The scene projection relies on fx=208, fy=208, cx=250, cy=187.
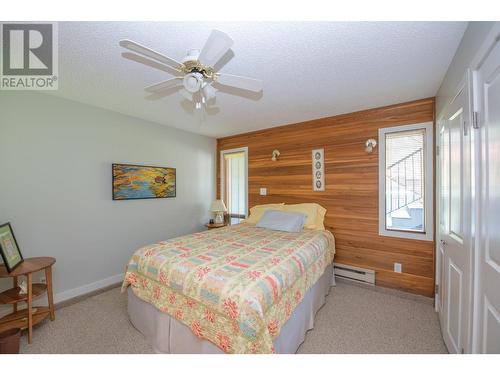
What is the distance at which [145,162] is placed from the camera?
322 cm

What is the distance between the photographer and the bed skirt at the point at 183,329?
148 cm

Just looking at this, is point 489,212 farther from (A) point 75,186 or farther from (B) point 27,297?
(A) point 75,186

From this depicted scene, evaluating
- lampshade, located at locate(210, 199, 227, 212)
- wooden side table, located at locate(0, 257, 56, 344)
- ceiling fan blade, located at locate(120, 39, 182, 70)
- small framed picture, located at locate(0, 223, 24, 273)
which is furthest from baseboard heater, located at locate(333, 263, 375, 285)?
small framed picture, located at locate(0, 223, 24, 273)

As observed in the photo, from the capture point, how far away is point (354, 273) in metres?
2.88

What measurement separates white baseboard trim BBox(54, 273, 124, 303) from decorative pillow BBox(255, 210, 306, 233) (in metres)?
2.14

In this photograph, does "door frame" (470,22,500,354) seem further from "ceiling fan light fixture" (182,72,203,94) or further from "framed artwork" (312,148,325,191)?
"framed artwork" (312,148,325,191)

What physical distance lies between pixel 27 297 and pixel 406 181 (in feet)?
13.6

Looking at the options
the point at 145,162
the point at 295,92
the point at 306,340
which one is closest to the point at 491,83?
the point at 295,92

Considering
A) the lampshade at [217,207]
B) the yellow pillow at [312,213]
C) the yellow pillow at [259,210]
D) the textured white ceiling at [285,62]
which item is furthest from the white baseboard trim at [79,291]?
the yellow pillow at [312,213]

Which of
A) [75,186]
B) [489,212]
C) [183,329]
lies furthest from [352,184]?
[75,186]

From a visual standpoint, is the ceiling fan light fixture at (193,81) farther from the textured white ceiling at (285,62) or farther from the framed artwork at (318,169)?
the framed artwork at (318,169)

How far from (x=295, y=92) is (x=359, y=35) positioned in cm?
91

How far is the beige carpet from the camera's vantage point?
1721mm
